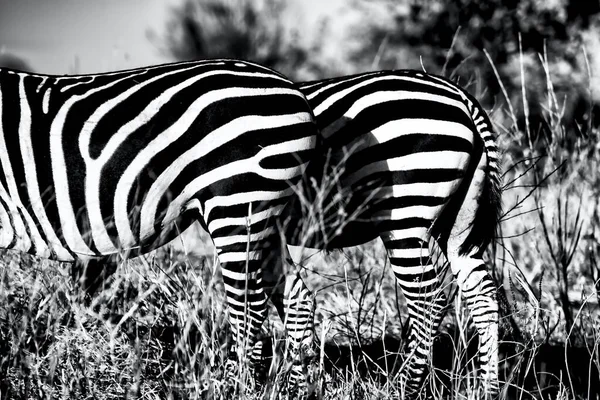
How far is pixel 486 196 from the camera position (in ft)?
9.39

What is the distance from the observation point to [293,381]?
2838mm

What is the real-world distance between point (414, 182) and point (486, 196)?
0.51m

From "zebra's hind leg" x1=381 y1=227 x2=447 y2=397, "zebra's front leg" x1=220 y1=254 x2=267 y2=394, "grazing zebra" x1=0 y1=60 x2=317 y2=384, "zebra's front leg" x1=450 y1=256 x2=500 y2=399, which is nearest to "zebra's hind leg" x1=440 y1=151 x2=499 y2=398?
"zebra's front leg" x1=450 y1=256 x2=500 y2=399

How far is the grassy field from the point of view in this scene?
2.18 m

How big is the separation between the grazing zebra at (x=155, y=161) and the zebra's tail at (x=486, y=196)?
35.8 inches

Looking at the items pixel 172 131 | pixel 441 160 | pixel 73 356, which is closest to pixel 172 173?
pixel 172 131

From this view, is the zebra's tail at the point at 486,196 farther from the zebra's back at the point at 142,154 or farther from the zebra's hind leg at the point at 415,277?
the zebra's back at the point at 142,154

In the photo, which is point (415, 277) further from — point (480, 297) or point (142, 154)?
point (142, 154)

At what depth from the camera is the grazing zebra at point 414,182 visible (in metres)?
2.56

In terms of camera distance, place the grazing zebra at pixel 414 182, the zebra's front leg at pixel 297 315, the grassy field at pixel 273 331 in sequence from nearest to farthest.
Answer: the grassy field at pixel 273 331 → the grazing zebra at pixel 414 182 → the zebra's front leg at pixel 297 315

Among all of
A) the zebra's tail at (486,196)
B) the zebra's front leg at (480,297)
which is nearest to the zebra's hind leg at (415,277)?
the zebra's front leg at (480,297)

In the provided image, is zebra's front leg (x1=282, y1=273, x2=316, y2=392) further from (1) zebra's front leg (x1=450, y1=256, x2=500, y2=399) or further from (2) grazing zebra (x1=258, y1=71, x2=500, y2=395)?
(1) zebra's front leg (x1=450, y1=256, x2=500, y2=399)

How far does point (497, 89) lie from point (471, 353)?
9.63 metres

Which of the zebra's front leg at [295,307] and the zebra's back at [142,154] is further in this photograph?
the zebra's front leg at [295,307]
